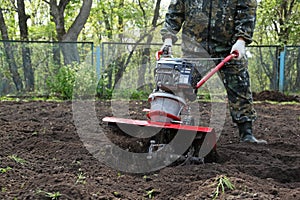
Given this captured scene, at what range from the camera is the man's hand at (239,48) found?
4.54 meters

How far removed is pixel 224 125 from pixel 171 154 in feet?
8.90

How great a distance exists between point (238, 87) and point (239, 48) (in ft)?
2.17

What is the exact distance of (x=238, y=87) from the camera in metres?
5.09

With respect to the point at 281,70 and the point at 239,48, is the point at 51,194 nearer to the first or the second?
the point at 239,48

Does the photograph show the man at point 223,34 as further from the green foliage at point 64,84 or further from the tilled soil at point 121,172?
the green foliage at point 64,84

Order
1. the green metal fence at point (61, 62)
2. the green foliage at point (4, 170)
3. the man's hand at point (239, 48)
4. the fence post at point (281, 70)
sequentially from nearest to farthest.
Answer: the green foliage at point (4, 170), the man's hand at point (239, 48), the green metal fence at point (61, 62), the fence post at point (281, 70)

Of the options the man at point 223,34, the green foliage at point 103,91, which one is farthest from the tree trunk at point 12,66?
the man at point 223,34

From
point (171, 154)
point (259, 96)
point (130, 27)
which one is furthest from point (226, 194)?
point (130, 27)

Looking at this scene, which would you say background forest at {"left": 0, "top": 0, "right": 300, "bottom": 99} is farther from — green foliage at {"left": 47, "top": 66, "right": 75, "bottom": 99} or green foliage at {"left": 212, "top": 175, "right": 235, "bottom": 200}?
green foliage at {"left": 212, "top": 175, "right": 235, "bottom": 200}

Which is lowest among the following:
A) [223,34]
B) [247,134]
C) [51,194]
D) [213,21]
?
[247,134]

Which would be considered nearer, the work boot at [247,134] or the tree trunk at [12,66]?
the work boot at [247,134]

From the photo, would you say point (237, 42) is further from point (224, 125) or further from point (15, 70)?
point (15, 70)

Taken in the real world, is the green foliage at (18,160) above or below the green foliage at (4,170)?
below

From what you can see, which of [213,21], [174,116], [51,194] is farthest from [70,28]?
[51,194]
